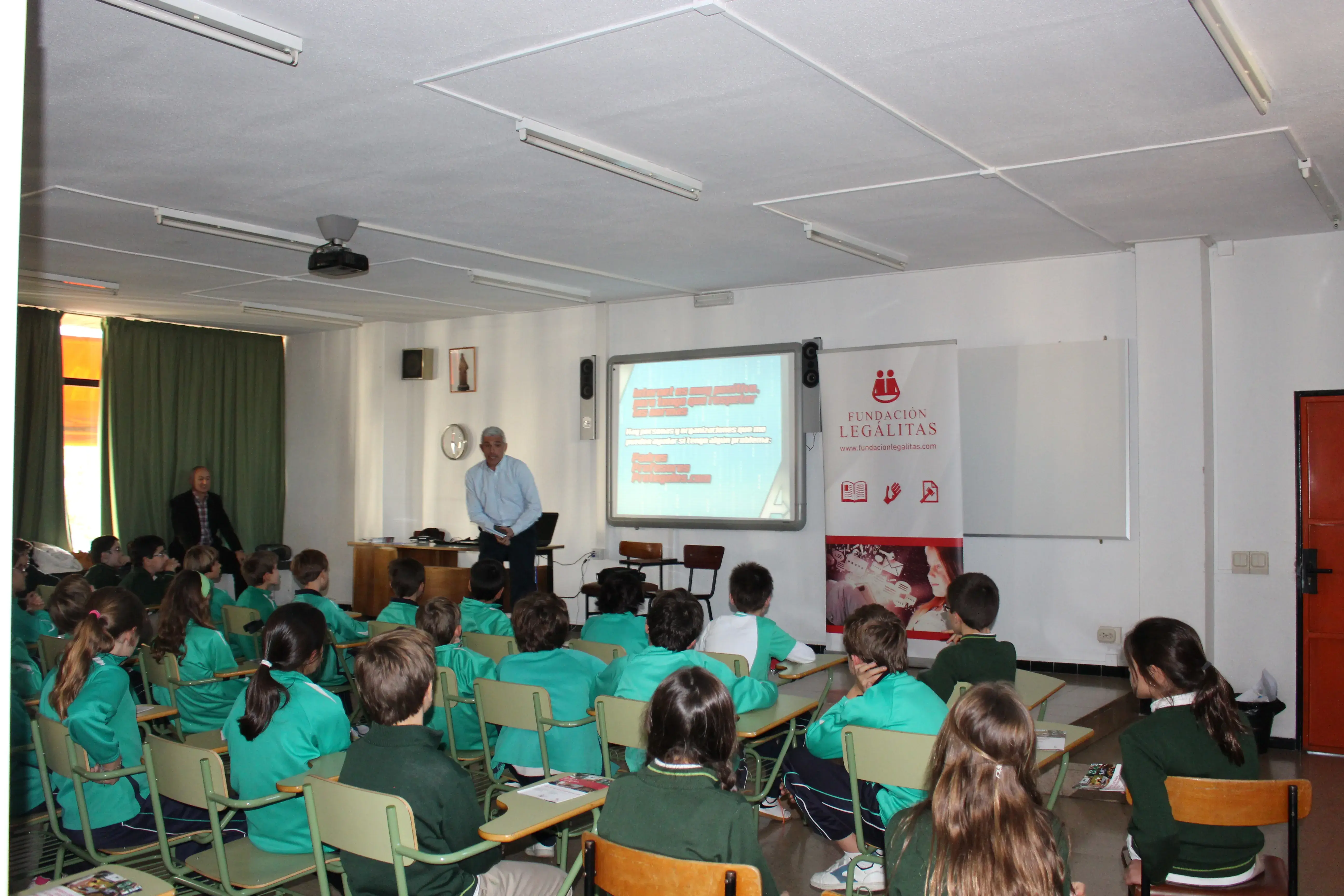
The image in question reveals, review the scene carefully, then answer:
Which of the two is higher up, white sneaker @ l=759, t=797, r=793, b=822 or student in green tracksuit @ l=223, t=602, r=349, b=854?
student in green tracksuit @ l=223, t=602, r=349, b=854

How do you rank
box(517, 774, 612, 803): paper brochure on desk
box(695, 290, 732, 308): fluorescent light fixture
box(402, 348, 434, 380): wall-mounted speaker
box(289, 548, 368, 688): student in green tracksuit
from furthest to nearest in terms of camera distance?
box(402, 348, 434, 380): wall-mounted speaker, box(695, 290, 732, 308): fluorescent light fixture, box(289, 548, 368, 688): student in green tracksuit, box(517, 774, 612, 803): paper brochure on desk

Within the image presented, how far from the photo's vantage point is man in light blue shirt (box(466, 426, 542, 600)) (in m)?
7.27

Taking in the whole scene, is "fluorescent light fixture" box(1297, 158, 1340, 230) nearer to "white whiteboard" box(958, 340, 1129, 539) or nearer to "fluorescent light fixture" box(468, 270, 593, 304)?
"white whiteboard" box(958, 340, 1129, 539)

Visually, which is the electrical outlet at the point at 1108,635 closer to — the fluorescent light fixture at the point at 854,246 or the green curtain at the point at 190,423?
the fluorescent light fixture at the point at 854,246

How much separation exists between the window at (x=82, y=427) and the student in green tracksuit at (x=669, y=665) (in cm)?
764

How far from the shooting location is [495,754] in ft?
11.9

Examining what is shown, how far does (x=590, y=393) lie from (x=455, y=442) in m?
1.67

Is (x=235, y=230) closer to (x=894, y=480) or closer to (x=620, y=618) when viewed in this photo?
(x=620, y=618)

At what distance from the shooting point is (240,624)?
212 inches

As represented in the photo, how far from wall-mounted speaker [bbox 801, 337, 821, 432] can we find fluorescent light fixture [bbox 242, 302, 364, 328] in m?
4.49

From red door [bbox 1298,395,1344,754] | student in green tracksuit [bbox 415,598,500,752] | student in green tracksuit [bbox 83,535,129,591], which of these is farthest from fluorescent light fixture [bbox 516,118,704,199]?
student in green tracksuit [bbox 83,535,129,591]

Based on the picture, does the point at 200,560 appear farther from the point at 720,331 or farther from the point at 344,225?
the point at 720,331

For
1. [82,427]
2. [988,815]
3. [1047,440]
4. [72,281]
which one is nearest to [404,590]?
[988,815]

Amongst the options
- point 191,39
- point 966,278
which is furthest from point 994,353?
point 191,39
